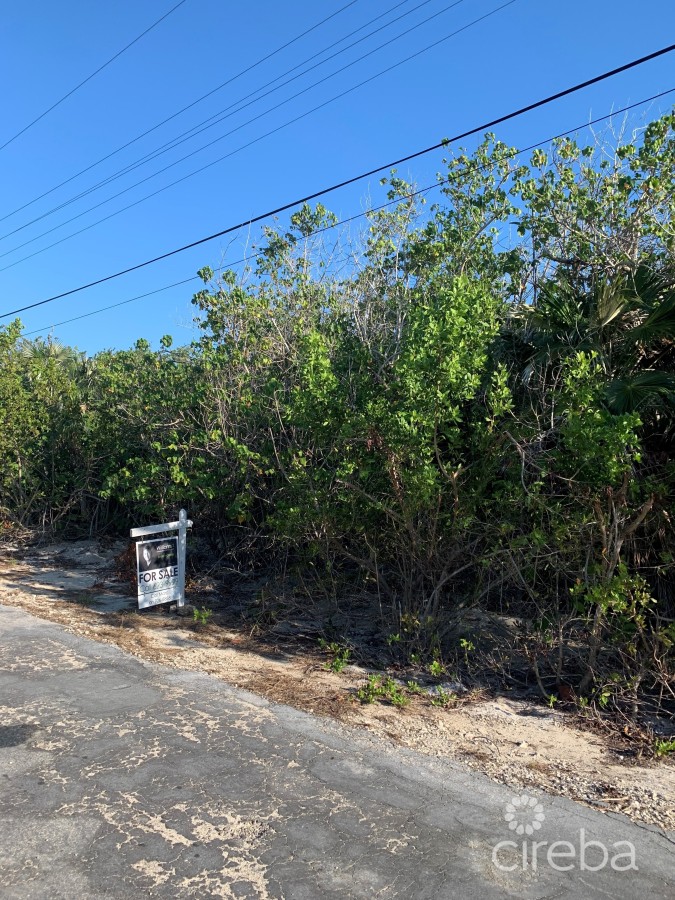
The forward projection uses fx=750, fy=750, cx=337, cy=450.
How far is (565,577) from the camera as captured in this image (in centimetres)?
671

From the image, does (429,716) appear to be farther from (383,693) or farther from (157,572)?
(157,572)

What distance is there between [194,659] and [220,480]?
12.7ft

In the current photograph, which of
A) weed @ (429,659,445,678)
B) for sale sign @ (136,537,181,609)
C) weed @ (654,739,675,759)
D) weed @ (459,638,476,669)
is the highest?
for sale sign @ (136,537,181,609)

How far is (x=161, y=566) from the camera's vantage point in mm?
9680

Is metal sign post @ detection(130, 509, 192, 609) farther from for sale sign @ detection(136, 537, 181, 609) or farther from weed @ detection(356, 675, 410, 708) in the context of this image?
weed @ detection(356, 675, 410, 708)

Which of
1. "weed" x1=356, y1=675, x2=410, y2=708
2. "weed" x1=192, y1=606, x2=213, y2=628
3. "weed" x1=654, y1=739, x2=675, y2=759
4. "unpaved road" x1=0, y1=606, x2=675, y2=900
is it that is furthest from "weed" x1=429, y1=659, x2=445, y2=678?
"weed" x1=192, y1=606, x2=213, y2=628

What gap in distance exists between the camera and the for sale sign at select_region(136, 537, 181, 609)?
939 cm

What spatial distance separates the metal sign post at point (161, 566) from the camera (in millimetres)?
9391

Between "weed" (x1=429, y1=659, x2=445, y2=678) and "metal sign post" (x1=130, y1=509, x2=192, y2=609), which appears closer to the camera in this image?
"weed" (x1=429, y1=659, x2=445, y2=678)

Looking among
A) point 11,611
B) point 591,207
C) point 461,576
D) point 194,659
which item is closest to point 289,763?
point 194,659

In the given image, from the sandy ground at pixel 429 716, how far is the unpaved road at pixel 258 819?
230mm

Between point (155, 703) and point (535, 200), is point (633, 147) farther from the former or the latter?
point (155, 703)

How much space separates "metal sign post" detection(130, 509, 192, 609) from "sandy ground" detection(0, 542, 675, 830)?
27 centimetres

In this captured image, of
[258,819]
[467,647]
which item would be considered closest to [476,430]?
[467,647]
